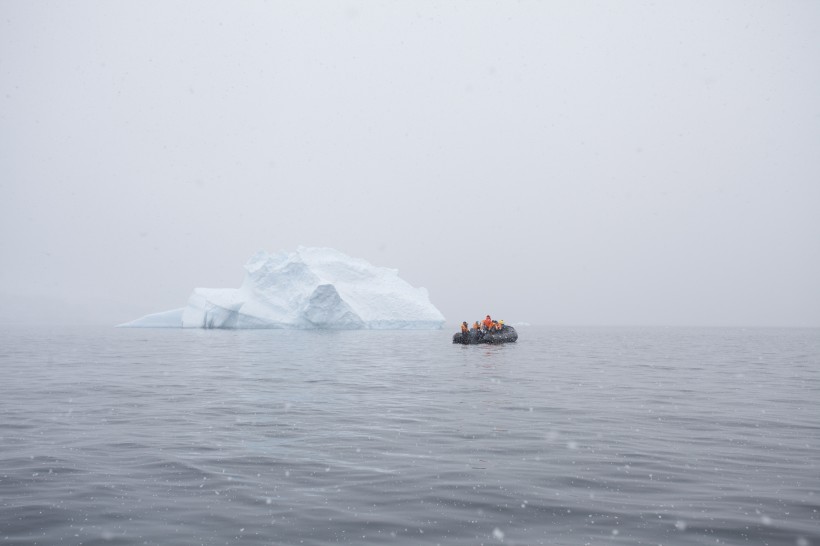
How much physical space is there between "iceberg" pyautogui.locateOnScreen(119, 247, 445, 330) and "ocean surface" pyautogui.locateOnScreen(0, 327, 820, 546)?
54.1 m

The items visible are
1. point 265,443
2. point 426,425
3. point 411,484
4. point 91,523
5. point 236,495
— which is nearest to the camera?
point 91,523

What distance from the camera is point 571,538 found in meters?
5.62

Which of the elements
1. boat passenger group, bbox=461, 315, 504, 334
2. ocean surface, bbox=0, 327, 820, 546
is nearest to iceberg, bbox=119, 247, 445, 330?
boat passenger group, bbox=461, 315, 504, 334

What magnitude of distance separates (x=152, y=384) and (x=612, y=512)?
1606 cm

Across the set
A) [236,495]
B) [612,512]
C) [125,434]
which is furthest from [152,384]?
[612,512]

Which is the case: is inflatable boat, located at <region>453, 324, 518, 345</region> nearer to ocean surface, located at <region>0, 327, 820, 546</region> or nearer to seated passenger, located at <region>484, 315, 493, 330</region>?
seated passenger, located at <region>484, 315, 493, 330</region>

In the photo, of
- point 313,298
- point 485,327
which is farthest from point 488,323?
point 313,298

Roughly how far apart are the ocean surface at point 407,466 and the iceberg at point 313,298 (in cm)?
5409

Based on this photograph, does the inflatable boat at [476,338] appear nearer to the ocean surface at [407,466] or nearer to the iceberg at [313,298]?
the ocean surface at [407,466]

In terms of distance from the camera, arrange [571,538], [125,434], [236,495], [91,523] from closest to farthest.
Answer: [571,538] → [91,523] → [236,495] → [125,434]

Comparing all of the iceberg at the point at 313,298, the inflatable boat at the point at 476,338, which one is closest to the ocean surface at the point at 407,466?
the inflatable boat at the point at 476,338

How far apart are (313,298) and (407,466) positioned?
61511 millimetres

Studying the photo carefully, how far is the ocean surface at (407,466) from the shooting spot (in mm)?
5910

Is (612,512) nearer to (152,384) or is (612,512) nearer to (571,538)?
(571,538)
